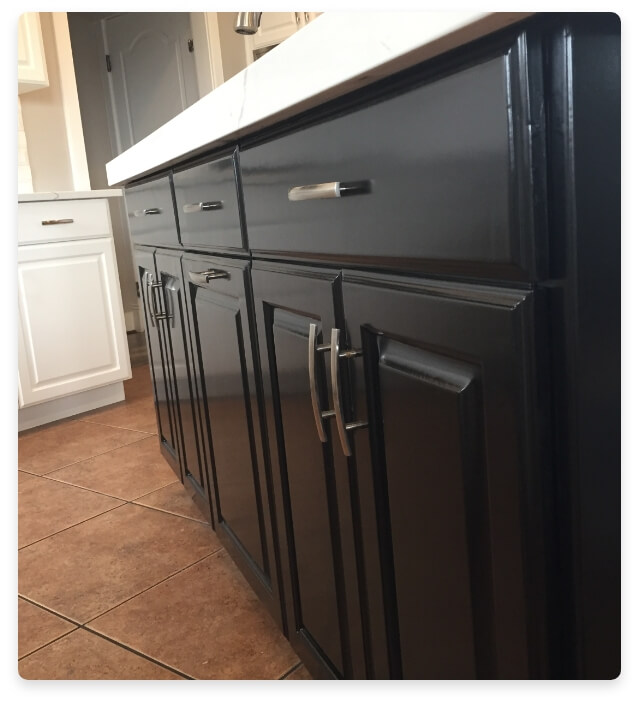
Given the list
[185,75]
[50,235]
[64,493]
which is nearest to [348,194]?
[64,493]

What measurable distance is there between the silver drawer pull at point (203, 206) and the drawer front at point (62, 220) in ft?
5.27

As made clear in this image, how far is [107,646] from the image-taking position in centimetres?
127

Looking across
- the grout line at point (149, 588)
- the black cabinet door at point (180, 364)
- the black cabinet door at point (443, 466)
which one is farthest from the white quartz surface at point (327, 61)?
the grout line at point (149, 588)

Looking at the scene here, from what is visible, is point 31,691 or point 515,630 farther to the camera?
point 31,691

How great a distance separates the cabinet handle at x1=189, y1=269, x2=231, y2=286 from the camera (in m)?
1.06

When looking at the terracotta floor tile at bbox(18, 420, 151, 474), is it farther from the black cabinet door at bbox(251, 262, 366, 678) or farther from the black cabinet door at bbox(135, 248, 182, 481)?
the black cabinet door at bbox(251, 262, 366, 678)

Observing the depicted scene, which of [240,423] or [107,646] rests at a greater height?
[240,423]

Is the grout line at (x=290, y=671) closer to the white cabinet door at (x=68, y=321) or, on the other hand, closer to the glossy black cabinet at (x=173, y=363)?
the glossy black cabinet at (x=173, y=363)

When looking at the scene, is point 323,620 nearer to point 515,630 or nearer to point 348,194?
point 515,630

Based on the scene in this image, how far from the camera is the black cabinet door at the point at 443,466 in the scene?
0.48 meters

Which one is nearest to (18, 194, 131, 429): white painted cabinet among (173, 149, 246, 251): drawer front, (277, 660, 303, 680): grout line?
(173, 149, 246, 251): drawer front

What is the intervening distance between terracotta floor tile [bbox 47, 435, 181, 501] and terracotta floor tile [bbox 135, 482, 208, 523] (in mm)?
38

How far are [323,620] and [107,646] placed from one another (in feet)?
1.84

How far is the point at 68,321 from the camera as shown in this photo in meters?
2.74
